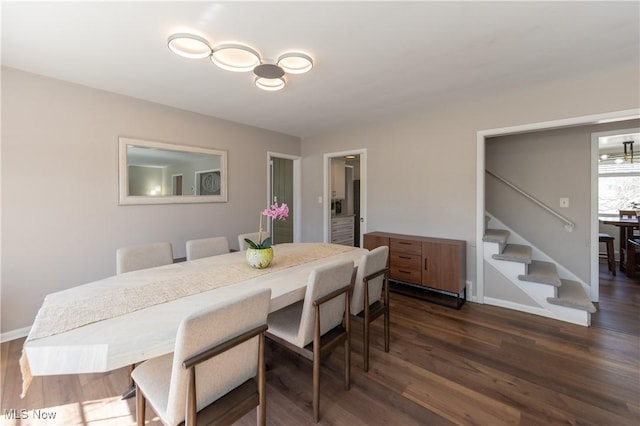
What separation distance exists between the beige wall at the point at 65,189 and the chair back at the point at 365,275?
248 centimetres

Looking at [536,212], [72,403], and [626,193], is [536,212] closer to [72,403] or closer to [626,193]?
[626,193]

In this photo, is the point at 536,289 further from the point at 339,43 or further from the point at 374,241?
the point at 339,43

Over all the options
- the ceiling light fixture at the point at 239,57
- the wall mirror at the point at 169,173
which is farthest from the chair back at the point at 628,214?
the wall mirror at the point at 169,173

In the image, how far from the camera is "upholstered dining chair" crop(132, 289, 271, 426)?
0.96 meters

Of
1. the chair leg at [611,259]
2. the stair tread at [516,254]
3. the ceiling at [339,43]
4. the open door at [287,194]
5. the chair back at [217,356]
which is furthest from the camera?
the open door at [287,194]

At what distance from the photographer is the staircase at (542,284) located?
2.62 meters

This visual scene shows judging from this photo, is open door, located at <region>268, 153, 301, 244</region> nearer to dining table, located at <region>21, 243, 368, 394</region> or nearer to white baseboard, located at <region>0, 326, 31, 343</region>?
dining table, located at <region>21, 243, 368, 394</region>

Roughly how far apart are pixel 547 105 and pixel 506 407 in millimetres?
2789

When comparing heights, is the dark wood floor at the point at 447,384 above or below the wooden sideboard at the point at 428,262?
below

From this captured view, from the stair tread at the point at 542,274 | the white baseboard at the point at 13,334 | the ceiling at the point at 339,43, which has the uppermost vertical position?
the ceiling at the point at 339,43

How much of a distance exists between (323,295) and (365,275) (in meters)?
0.46

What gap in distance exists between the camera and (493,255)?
3061 millimetres

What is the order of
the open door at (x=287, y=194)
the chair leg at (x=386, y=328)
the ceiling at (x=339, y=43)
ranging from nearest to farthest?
the ceiling at (x=339, y=43) < the chair leg at (x=386, y=328) < the open door at (x=287, y=194)

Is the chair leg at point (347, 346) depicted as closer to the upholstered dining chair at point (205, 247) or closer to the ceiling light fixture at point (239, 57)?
the upholstered dining chair at point (205, 247)
